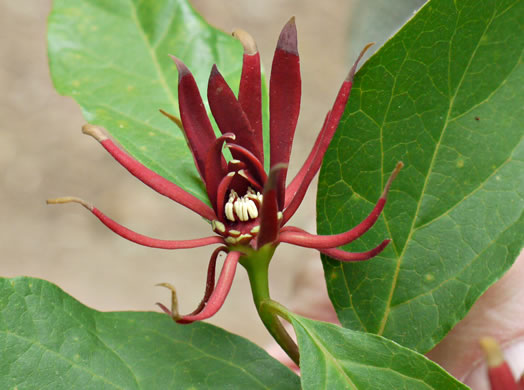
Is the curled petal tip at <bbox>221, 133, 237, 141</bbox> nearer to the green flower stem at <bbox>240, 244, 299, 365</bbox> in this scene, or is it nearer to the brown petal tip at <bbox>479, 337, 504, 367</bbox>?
the green flower stem at <bbox>240, 244, 299, 365</bbox>

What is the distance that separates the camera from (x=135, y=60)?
2.22ft

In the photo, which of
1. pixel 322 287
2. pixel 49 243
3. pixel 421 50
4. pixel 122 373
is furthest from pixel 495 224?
pixel 49 243

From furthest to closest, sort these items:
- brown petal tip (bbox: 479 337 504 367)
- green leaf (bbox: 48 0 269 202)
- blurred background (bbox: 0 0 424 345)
→ blurred background (bbox: 0 0 424 345)
green leaf (bbox: 48 0 269 202)
brown petal tip (bbox: 479 337 504 367)

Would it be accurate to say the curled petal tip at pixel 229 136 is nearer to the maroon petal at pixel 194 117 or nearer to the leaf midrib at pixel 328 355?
the maroon petal at pixel 194 117

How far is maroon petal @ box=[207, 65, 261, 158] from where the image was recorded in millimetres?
488

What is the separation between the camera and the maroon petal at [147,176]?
502 mm

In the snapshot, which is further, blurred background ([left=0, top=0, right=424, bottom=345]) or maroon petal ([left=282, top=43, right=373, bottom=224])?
blurred background ([left=0, top=0, right=424, bottom=345])

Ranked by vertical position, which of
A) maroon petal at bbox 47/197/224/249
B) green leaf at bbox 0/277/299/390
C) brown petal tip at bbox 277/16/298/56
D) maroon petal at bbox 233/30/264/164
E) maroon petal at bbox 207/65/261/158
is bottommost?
green leaf at bbox 0/277/299/390

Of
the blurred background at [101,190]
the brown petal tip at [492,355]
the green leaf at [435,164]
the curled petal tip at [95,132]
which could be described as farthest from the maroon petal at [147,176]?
the blurred background at [101,190]

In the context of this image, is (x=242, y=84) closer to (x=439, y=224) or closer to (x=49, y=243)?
(x=439, y=224)

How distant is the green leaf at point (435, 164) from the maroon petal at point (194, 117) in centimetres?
11

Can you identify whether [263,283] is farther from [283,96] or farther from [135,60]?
[135,60]

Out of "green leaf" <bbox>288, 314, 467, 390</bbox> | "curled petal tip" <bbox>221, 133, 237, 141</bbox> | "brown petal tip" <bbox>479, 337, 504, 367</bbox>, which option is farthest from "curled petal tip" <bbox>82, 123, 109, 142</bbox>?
"brown petal tip" <bbox>479, 337, 504, 367</bbox>

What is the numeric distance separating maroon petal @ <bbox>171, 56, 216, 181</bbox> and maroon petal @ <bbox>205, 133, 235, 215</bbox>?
1 centimetres
